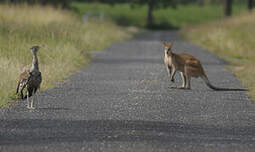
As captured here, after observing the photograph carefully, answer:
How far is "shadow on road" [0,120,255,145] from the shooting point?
847 cm

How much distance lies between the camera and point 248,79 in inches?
652

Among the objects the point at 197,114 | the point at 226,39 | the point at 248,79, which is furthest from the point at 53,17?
the point at 197,114

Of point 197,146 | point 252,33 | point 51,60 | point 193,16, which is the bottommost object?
point 197,146

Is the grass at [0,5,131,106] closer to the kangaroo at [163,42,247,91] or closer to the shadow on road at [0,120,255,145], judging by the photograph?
the shadow on road at [0,120,255,145]

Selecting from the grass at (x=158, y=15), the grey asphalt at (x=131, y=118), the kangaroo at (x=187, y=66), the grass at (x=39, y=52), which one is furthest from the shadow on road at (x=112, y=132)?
the grass at (x=158, y=15)

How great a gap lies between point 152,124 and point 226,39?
20744 mm

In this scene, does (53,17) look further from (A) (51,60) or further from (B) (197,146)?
(B) (197,146)

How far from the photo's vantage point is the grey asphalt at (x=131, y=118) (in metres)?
8.16

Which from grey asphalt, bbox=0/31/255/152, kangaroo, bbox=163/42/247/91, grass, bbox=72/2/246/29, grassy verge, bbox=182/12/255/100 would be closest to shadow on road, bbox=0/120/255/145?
grey asphalt, bbox=0/31/255/152

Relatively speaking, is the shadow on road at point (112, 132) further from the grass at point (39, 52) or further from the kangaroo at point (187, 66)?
the kangaroo at point (187, 66)

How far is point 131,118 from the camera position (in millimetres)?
10148

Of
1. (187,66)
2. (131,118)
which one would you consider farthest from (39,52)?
(131,118)

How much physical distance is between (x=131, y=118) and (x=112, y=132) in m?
1.26

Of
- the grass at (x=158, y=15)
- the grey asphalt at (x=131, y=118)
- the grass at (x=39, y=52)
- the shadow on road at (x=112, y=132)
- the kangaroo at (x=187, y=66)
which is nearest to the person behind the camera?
the grey asphalt at (x=131, y=118)
